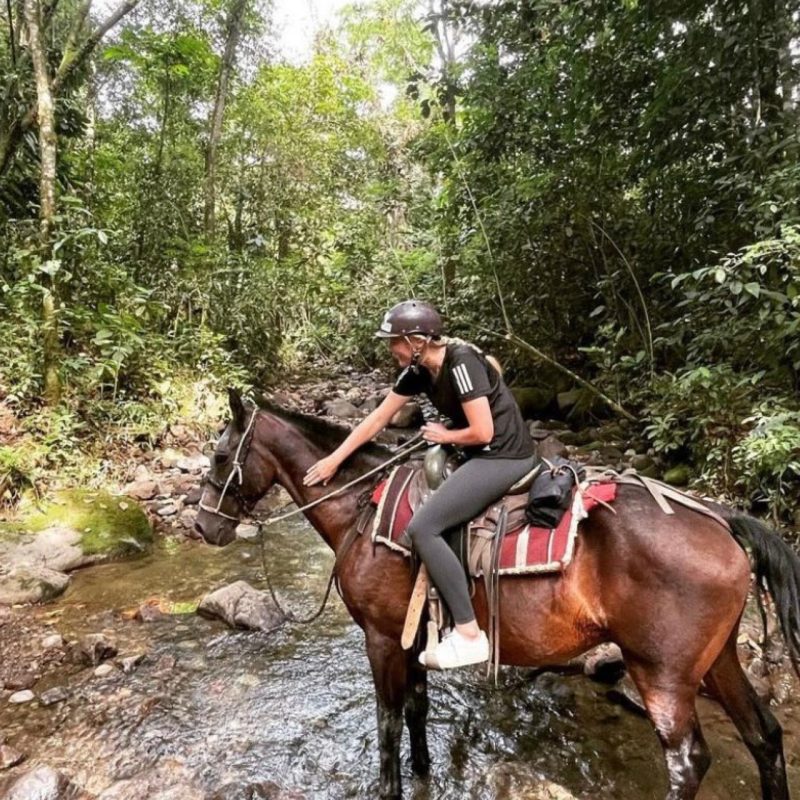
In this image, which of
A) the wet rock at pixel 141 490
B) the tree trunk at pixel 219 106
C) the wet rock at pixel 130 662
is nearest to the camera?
the wet rock at pixel 130 662

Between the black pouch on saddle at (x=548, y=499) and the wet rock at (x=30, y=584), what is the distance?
198 inches

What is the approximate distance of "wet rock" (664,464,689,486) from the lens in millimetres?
7134

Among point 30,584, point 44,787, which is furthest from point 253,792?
point 30,584

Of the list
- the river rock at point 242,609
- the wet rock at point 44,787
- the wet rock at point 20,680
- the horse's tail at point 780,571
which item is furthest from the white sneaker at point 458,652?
the wet rock at point 20,680

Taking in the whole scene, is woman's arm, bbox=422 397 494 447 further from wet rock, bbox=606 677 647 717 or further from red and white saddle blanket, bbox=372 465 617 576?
wet rock, bbox=606 677 647 717

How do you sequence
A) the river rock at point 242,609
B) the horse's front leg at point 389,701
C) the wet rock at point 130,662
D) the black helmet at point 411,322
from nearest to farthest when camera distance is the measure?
the black helmet at point 411,322 < the horse's front leg at point 389,701 < the wet rock at point 130,662 < the river rock at point 242,609

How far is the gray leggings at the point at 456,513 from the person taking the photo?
9.48 feet

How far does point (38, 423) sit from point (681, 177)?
31.4 ft

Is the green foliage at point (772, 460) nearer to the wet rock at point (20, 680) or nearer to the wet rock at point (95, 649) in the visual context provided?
the wet rock at point (95, 649)

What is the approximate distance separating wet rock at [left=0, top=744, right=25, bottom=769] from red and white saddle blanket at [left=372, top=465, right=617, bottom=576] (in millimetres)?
2622

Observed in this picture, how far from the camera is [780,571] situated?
270 centimetres

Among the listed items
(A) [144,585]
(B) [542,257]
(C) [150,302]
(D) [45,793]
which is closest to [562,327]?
(B) [542,257]

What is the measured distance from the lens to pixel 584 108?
8.27m

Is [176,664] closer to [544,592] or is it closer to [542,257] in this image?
[544,592]
